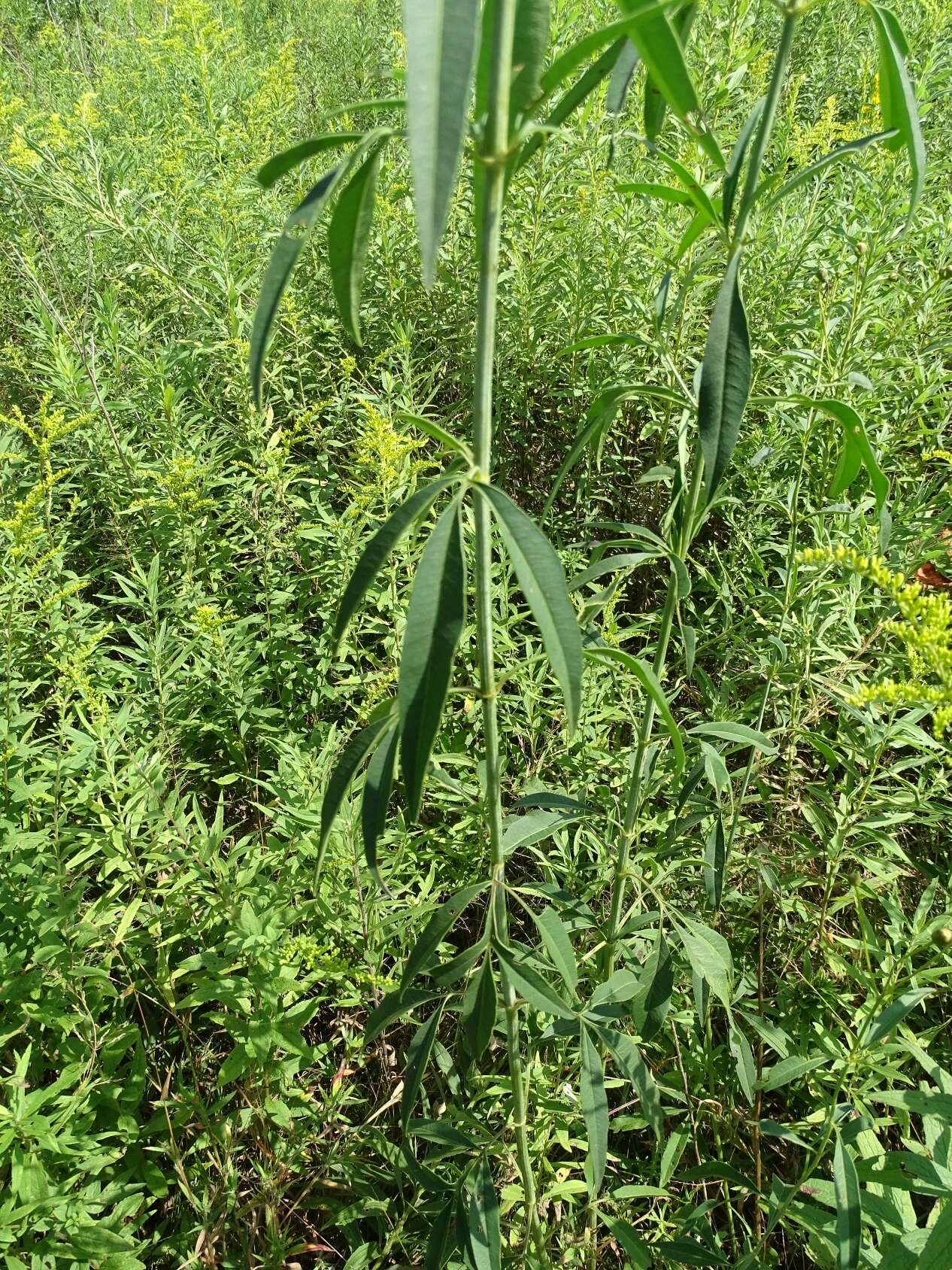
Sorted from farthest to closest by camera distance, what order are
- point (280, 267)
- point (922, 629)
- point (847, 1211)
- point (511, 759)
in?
1. point (511, 759)
2. point (847, 1211)
3. point (922, 629)
4. point (280, 267)

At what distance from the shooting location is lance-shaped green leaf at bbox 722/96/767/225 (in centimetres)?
97

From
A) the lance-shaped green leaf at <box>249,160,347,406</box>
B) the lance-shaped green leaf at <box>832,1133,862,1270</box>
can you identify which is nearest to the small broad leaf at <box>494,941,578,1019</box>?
the lance-shaped green leaf at <box>832,1133,862,1270</box>

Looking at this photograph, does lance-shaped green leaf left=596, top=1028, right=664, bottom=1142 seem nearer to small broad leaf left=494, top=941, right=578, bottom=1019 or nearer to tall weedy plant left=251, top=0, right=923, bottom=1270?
tall weedy plant left=251, top=0, right=923, bottom=1270

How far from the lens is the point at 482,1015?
1176 millimetres

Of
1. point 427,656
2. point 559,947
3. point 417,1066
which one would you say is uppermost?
point 427,656

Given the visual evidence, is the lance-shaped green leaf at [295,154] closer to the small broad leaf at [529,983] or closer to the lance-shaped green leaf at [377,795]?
the lance-shaped green leaf at [377,795]

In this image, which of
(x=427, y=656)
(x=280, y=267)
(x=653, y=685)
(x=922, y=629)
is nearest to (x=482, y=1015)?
(x=653, y=685)

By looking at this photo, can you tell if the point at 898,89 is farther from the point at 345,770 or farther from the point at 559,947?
the point at 559,947

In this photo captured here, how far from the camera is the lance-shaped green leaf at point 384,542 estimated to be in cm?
81

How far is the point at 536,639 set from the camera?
2.37 m

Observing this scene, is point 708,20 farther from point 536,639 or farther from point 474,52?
point 474,52

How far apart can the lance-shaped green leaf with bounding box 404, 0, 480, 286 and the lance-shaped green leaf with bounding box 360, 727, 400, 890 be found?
53cm

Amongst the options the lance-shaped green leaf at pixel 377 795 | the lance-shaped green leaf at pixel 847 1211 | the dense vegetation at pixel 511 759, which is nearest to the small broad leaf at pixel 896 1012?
the dense vegetation at pixel 511 759

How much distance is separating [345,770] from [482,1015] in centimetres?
45
